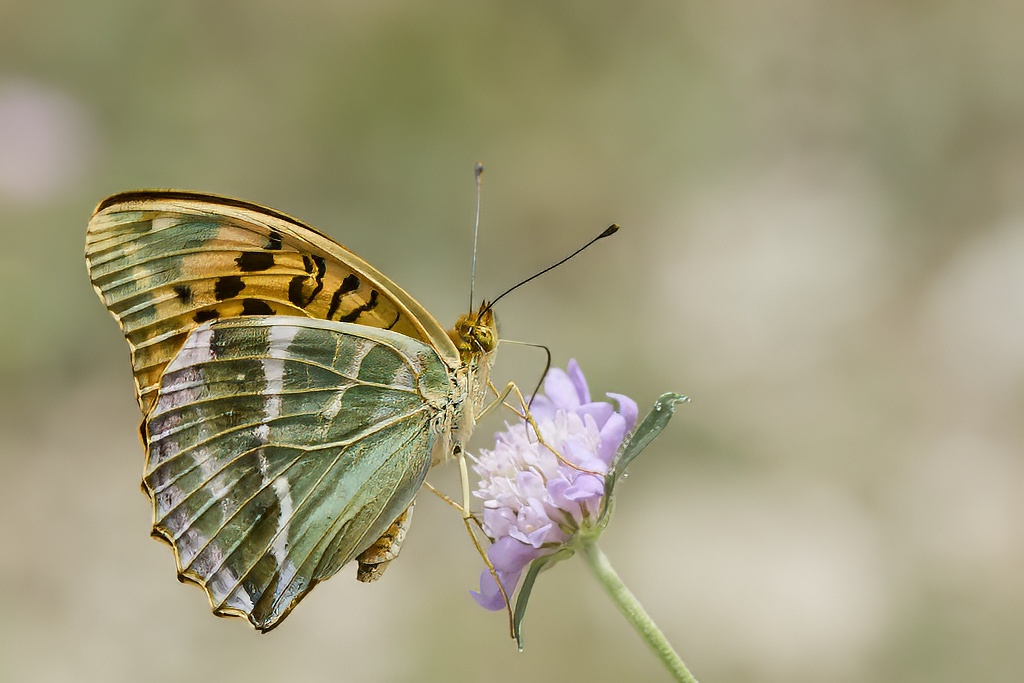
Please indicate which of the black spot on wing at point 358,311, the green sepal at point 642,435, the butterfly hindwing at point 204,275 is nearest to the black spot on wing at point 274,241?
the butterfly hindwing at point 204,275

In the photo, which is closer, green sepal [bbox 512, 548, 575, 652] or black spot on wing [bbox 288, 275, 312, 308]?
green sepal [bbox 512, 548, 575, 652]

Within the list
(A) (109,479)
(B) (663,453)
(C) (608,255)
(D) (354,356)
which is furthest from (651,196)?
(D) (354,356)

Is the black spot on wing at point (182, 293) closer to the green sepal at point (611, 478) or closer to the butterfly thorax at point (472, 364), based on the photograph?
the butterfly thorax at point (472, 364)

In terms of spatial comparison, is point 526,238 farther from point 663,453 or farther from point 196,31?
point 196,31

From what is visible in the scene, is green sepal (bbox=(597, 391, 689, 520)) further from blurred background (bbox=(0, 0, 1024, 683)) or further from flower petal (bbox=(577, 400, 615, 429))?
blurred background (bbox=(0, 0, 1024, 683))

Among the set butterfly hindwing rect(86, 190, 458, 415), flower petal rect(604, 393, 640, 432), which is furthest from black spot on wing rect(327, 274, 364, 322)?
flower petal rect(604, 393, 640, 432)

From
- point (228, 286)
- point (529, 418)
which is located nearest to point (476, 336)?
point (529, 418)
